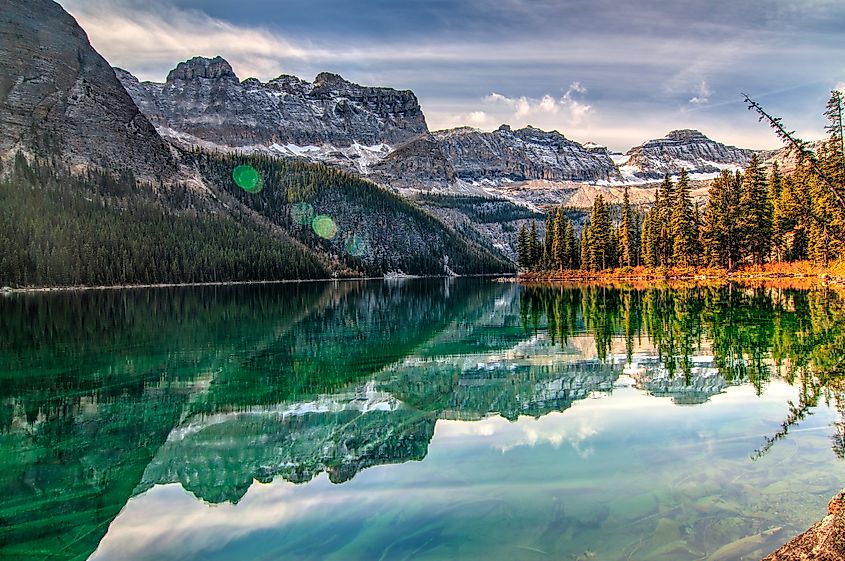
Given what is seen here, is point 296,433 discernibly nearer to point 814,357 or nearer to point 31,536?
point 31,536

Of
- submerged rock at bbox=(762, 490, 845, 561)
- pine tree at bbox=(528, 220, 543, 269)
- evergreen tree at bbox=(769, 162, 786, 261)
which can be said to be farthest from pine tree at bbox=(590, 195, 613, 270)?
submerged rock at bbox=(762, 490, 845, 561)

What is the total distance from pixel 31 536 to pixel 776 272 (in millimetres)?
89267

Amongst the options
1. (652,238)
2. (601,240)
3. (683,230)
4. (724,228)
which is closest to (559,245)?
(601,240)

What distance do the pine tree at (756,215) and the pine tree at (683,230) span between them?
7.81m

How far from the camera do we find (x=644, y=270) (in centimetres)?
10794

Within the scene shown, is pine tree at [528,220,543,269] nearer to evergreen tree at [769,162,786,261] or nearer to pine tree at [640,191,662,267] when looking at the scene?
pine tree at [640,191,662,267]

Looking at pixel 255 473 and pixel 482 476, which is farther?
pixel 255 473

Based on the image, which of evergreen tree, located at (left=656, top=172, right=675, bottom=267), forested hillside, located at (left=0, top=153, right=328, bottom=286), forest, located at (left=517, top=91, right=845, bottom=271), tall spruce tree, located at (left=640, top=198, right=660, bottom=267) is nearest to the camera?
forest, located at (left=517, top=91, right=845, bottom=271)

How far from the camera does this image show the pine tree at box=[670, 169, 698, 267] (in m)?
95.3

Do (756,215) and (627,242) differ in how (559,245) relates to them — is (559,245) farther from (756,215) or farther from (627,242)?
(756,215)

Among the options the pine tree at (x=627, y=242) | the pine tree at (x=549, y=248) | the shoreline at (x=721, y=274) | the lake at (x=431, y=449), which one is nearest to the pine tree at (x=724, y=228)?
the shoreline at (x=721, y=274)

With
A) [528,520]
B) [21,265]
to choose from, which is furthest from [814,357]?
[21,265]

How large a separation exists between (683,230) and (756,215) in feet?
38.4

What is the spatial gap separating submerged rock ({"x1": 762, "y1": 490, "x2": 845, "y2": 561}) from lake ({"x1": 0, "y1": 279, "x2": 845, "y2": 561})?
2.97 ft
